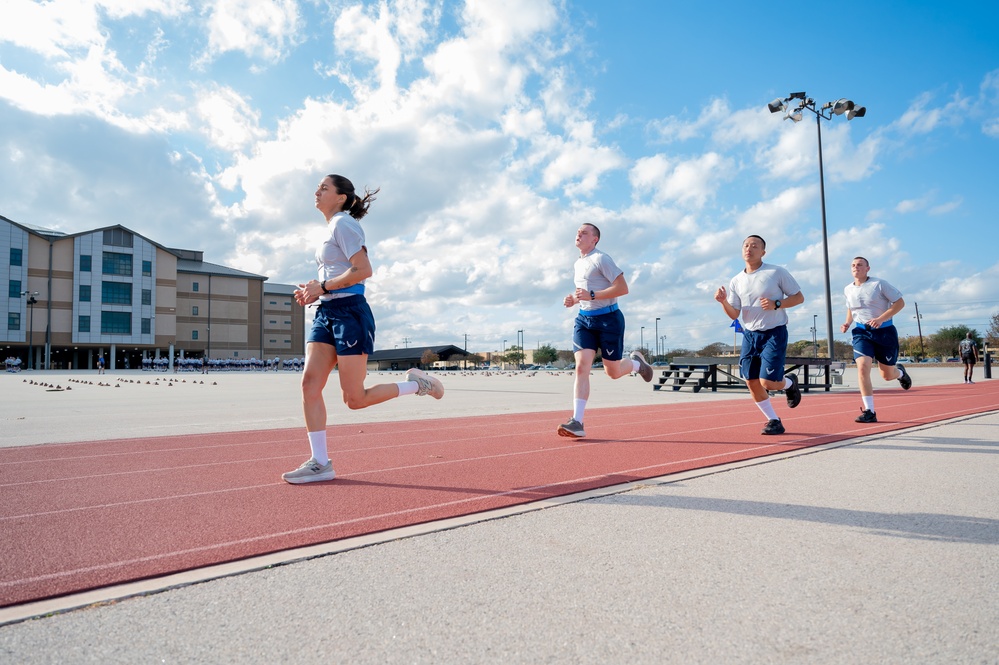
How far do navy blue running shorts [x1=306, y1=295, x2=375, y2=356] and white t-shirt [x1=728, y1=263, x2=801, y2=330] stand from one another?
4.27m

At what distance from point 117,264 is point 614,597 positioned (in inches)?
3008

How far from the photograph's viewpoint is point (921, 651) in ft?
5.84

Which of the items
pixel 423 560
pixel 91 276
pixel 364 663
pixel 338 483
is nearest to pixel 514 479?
pixel 338 483

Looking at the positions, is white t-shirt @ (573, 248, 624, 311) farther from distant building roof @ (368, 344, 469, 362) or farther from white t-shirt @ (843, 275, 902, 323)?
distant building roof @ (368, 344, 469, 362)

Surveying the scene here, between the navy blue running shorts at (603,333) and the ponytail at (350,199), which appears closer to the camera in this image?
the ponytail at (350,199)

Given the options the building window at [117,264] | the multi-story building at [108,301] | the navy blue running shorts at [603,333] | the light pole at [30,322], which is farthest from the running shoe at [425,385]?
the building window at [117,264]

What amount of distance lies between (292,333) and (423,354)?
2431 centimetres

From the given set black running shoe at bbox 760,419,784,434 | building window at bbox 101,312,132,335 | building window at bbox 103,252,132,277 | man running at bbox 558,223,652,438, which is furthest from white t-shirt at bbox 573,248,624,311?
building window at bbox 103,252,132,277

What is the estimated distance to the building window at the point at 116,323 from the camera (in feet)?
214

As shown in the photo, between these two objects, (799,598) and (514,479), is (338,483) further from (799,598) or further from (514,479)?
(799,598)

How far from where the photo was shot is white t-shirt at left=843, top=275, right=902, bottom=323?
7.86 meters

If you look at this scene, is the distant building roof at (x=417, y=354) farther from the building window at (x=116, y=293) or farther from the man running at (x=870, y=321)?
the man running at (x=870, y=321)

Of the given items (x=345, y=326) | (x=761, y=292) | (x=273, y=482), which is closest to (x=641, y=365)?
(x=761, y=292)

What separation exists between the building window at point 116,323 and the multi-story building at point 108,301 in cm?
9
